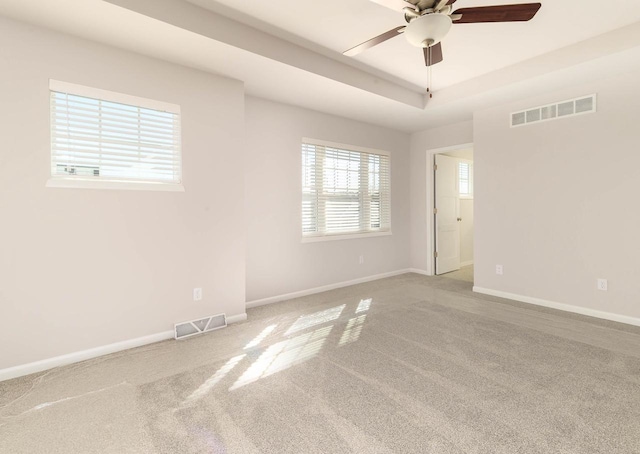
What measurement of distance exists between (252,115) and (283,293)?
2325 mm

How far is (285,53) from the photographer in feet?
9.91

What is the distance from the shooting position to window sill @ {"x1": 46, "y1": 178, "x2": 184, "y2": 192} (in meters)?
2.51

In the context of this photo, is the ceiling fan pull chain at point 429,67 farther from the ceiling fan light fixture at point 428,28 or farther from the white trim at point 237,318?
the white trim at point 237,318

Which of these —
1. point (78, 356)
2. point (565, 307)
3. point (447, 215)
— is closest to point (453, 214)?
point (447, 215)

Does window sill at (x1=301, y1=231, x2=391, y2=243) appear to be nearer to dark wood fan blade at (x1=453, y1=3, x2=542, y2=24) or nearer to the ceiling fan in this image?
the ceiling fan

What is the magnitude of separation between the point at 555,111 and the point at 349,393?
398 centimetres

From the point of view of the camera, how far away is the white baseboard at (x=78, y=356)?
2.35 m

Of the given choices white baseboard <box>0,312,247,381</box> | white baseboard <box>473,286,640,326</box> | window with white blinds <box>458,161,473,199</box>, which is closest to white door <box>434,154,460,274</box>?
window with white blinds <box>458,161,473,199</box>

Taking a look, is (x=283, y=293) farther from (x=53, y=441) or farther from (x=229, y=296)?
(x=53, y=441)

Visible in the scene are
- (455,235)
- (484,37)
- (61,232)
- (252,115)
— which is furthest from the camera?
(455,235)

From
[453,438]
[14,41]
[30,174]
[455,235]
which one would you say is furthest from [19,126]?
[455,235]

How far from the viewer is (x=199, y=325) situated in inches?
126

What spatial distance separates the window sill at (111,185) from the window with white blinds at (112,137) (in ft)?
0.09

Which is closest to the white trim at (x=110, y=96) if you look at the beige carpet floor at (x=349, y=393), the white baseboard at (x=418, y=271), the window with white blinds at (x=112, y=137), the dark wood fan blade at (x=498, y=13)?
the window with white blinds at (x=112, y=137)
